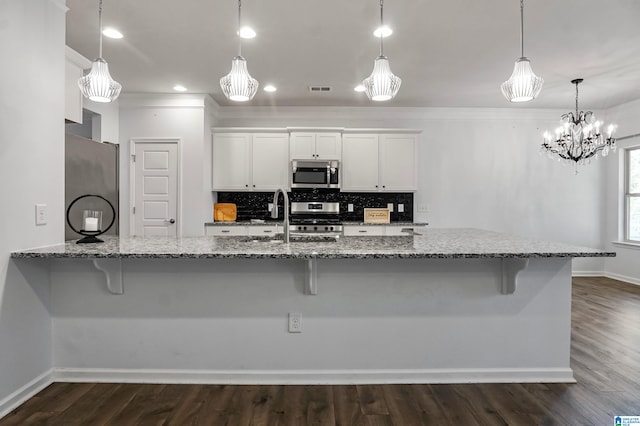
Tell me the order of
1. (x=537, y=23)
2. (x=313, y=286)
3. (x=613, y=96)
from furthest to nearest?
(x=613, y=96), (x=537, y=23), (x=313, y=286)

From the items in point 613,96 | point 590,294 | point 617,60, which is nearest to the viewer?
point 617,60

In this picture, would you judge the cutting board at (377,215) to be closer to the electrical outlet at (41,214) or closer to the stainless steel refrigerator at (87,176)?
the stainless steel refrigerator at (87,176)

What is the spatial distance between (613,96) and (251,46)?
4890 millimetres

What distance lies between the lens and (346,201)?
18.6 feet

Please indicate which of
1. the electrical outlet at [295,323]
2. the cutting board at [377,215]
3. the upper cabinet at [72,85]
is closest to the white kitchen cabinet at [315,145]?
the cutting board at [377,215]

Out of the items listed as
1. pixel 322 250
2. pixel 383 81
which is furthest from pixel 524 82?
pixel 322 250

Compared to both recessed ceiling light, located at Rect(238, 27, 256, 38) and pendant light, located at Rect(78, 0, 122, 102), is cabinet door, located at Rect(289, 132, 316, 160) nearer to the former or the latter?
recessed ceiling light, located at Rect(238, 27, 256, 38)

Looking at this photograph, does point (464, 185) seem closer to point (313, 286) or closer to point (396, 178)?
point (396, 178)

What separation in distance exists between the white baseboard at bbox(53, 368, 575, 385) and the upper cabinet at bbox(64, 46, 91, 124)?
1847 millimetres

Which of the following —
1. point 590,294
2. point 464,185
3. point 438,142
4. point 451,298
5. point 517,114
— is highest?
point 517,114

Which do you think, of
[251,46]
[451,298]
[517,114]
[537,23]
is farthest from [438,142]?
[451,298]

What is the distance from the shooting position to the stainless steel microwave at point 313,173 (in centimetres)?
520

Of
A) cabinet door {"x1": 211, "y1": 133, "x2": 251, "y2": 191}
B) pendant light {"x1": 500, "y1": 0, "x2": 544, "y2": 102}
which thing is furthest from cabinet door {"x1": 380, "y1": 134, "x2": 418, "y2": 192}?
pendant light {"x1": 500, "y1": 0, "x2": 544, "y2": 102}

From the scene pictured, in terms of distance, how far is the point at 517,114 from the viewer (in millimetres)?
5633
